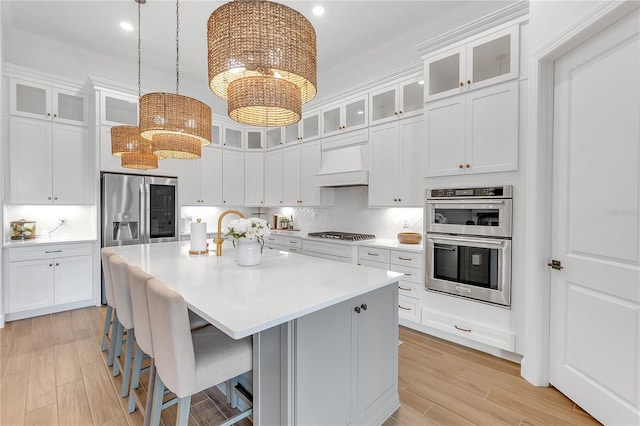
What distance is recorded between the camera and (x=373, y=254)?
11.4 feet

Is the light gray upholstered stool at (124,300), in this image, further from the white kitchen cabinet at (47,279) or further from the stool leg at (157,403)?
the white kitchen cabinet at (47,279)

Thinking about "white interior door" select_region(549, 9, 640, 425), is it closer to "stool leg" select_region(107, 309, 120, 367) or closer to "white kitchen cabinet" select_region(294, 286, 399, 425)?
"white kitchen cabinet" select_region(294, 286, 399, 425)

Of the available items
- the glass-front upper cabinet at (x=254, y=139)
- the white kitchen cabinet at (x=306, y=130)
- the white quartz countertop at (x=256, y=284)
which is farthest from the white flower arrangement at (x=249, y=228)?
the glass-front upper cabinet at (x=254, y=139)

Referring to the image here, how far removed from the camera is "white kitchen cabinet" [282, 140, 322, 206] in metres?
4.45

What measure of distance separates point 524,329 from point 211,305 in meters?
2.44

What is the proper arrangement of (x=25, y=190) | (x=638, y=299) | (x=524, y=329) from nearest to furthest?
(x=638, y=299)
(x=524, y=329)
(x=25, y=190)

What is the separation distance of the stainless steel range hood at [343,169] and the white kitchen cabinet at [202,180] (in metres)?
1.89

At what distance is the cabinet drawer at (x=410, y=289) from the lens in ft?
10.1

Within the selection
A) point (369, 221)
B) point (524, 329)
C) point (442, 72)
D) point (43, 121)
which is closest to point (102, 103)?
point (43, 121)

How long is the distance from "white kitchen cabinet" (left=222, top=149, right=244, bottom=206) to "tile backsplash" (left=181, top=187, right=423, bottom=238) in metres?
0.41

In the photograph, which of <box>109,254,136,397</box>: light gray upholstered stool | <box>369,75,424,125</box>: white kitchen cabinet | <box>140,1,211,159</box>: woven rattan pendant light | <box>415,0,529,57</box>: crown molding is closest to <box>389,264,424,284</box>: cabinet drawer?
<box>369,75,424,125</box>: white kitchen cabinet

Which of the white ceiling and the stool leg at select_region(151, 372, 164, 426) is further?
the white ceiling

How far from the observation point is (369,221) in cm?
417

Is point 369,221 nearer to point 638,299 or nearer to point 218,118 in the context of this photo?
point 638,299
